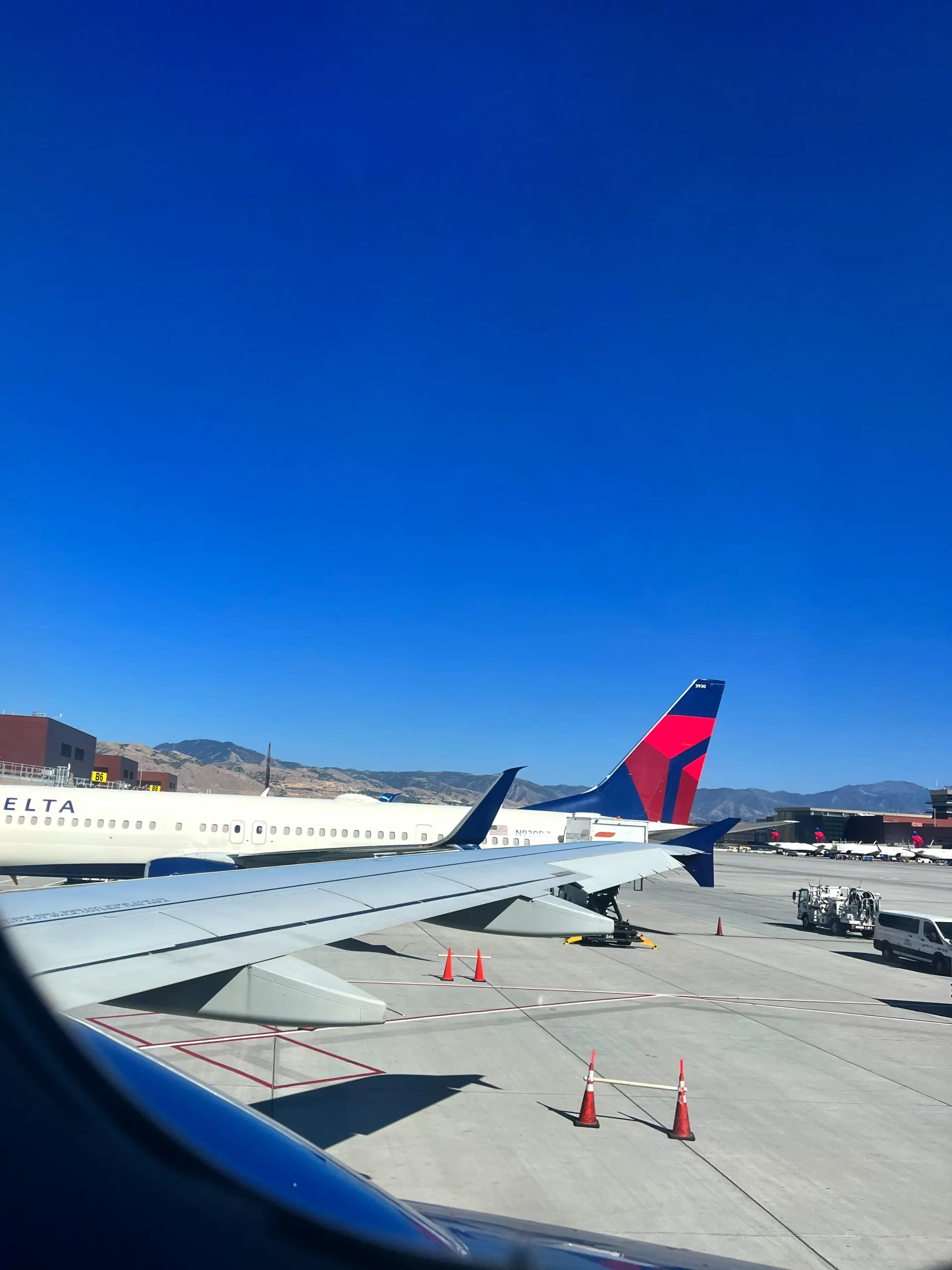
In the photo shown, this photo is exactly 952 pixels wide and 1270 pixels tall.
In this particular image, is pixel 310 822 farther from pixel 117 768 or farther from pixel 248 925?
pixel 117 768

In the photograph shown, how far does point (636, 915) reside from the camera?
107ft

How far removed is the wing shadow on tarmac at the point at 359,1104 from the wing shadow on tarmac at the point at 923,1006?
11322 millimetres

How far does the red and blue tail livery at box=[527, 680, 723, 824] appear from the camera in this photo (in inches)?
1121

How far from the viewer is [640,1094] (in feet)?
36.1

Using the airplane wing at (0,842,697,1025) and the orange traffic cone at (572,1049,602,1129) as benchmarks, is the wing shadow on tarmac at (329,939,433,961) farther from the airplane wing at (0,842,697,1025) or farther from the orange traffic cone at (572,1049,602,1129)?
the airplane wing at (0,842,697,1025)

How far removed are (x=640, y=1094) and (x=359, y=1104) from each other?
359cm

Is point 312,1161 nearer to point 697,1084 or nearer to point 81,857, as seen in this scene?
point 697,1084

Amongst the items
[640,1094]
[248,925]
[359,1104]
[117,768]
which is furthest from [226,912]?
[117,768]

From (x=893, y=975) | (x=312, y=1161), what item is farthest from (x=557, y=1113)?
(x=893, y=975)

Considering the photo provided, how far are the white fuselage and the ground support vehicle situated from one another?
8371 mm

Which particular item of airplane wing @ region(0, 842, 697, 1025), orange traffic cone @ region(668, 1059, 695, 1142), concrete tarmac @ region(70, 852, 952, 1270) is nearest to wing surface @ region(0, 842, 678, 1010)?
airplane wing @ region(0, 842, 697, 1025)

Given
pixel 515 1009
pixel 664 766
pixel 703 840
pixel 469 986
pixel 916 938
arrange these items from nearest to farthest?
pixel 515 1009 → pixel 469 986 → pixel 703 840 → pixel 916 938 → pixel 664 766

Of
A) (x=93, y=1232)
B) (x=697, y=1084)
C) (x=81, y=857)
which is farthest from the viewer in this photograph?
(x=81, y=857)

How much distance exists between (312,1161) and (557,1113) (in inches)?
311
